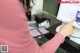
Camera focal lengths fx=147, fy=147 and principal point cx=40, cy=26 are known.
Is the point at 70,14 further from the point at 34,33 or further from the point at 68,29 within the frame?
the point at 34,33

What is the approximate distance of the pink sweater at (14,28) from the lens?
0.49 metres

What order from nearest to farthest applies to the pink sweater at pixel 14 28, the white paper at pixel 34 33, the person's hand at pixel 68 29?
Result: 1. the pink sweater at pixel 14 28
2. the person's hand at pixel 68 29
3. the white paper at pixel 34 33

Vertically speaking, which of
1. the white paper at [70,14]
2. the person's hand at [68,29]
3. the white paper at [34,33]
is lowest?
the white paper at [34,33]

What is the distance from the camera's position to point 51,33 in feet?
3.17

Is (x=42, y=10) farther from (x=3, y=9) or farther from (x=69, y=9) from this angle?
(x=3, y=9)

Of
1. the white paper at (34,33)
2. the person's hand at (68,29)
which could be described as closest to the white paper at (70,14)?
the person's hand at (68,29)

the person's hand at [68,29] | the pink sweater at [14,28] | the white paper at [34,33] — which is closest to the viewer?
the pink sweater at [14,28]

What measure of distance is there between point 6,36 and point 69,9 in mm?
467

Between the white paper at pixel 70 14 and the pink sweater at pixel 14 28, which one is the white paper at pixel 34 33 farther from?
the pink sweater at pixel 14 28

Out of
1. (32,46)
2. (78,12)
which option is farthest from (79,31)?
(32,46)

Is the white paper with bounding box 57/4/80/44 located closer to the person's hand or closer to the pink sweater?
A: the person's hand

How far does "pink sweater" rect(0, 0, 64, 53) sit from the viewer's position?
49 cm

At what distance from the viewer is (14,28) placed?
53 centimetres

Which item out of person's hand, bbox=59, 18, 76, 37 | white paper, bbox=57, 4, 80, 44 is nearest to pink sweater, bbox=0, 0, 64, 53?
person's hand, bbox=59, 18, 76, 37
